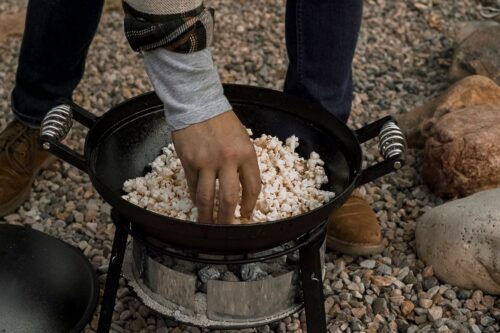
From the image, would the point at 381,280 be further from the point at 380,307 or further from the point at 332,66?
the point at 332,66

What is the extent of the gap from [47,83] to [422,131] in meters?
1.61

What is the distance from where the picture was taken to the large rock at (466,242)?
2.64 meters

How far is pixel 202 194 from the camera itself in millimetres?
1856

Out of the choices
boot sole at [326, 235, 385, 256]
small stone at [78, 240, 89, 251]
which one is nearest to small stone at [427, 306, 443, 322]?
boot sole at [326, 235, 385, 256]

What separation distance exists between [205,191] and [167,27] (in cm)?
40

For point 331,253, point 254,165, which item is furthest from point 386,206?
point 254,165

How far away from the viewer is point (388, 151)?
6.79ft

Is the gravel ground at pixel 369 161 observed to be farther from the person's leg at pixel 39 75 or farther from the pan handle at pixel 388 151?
the pan handle at pixel 388 151

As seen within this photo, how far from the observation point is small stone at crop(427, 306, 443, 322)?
261 cm

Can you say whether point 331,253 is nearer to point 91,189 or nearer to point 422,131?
point 422,131

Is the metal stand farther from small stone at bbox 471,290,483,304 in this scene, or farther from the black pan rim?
small stone at bbox 471,290,483,304

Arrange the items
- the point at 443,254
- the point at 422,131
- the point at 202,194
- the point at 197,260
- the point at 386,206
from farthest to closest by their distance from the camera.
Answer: the point at 422,131, the point at 386,206, the point at 443,254, the point at 197,260, the point at 202,194

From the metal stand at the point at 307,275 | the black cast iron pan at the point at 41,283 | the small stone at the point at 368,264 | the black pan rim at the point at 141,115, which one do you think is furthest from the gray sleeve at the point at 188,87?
the small stone at the point at 368,264

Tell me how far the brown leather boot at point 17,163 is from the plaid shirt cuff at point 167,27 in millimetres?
1362
